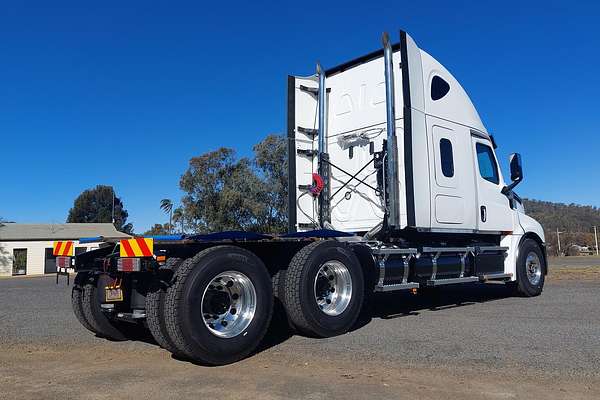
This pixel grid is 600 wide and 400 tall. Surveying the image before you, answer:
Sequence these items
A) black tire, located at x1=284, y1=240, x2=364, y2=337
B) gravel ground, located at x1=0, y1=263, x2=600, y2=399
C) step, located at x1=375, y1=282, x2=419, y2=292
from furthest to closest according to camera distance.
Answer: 1. step, located at x1=375, y1=282, x2=419, y2=292
2. black tire, located at x1=284, y1=240, x2=364, y2=337
3. gravel ground, located at x1=0, y1=263, x2=600, y2=399

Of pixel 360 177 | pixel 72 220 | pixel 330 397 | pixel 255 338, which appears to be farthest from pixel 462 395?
pixel 72 220

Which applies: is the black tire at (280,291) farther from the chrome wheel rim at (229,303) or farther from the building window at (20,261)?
the building window at (20,261)

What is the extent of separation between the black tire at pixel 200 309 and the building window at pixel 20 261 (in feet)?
136

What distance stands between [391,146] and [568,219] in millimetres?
102493

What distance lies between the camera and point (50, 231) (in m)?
44.9

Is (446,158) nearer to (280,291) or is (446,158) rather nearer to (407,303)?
(407,303)

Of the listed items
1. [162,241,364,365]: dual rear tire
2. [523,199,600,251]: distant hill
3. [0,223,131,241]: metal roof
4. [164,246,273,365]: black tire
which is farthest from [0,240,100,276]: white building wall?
[523,199,600,251]: distant hill

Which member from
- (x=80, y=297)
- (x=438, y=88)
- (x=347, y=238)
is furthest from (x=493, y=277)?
(x=80, y=297)

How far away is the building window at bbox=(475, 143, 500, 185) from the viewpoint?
32.5 feet

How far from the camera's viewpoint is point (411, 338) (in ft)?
21.9

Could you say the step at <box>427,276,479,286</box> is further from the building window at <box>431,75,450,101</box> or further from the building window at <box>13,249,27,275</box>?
the building window at <box>13,249,27,275</box>

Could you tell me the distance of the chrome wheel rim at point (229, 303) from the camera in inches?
222

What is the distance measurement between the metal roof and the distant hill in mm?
43393

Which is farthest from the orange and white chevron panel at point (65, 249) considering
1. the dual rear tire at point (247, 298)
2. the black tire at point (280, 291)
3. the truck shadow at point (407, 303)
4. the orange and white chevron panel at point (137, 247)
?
the truck shadow at point (407, 303)
